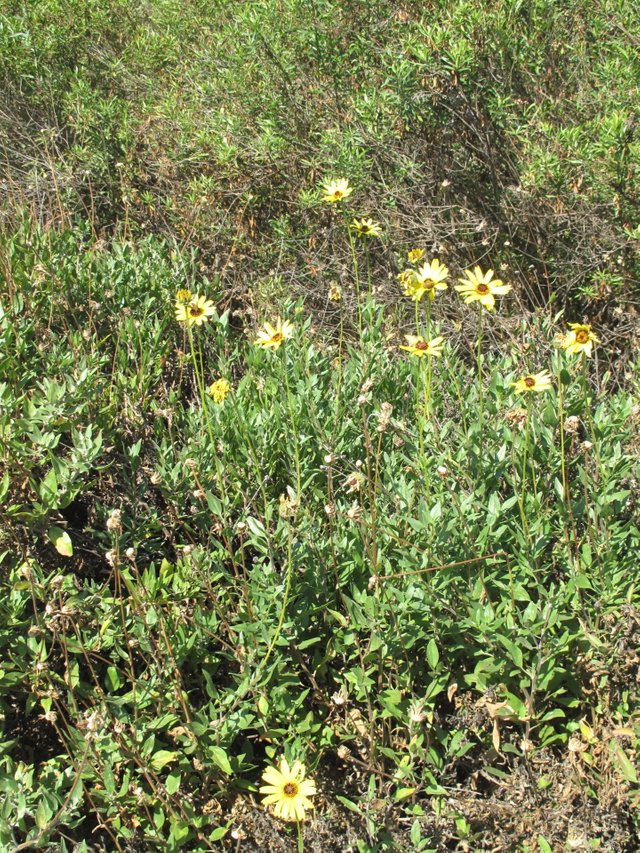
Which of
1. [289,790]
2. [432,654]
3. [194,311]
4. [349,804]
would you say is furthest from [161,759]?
[194,311]

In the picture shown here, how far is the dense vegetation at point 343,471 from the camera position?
2193mm

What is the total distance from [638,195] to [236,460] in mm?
2162

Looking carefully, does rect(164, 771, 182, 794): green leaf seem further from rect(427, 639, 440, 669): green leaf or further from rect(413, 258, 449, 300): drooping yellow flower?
rect(413, 258, 449, 300): drooping yellow flower

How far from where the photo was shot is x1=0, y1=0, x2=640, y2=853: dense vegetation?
219 cm

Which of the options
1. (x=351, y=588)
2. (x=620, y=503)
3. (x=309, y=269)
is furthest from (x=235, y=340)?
(x=620, y=503)

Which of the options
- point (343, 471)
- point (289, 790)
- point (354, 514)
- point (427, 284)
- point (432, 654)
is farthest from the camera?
point (343, 471)

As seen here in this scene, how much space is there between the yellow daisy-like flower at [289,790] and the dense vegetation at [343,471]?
0.43 ft

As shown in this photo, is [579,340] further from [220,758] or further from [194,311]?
[220,758]

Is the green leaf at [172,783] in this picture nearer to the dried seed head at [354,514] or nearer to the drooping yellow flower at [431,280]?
the dried seed head at [354,514]

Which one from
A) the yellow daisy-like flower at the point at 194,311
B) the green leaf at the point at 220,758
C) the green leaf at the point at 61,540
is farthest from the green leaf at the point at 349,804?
the yellow daisy-like flower at the point at 194,311

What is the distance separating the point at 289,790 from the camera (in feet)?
6.54

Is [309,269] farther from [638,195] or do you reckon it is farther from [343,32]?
[638,195]

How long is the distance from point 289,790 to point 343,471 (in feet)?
3.84

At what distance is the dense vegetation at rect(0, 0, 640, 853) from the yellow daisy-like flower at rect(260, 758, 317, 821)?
13 cm
